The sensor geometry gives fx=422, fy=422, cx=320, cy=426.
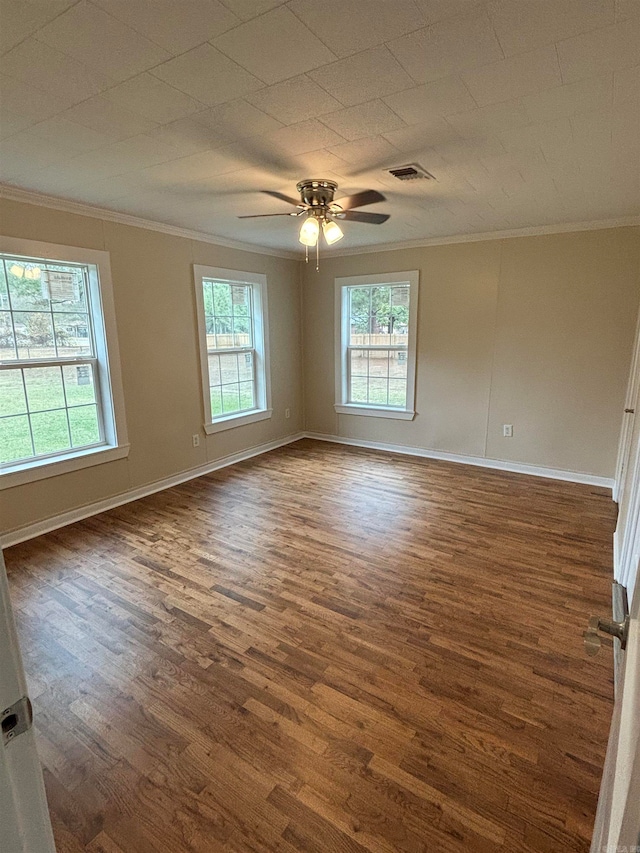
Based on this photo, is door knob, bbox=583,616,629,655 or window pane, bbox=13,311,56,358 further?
window pane, bbox=13,311,56,358

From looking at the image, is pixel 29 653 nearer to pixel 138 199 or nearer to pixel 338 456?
pixel 138 199

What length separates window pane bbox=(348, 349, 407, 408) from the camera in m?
5.12

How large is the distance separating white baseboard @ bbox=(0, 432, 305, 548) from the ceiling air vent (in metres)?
3.01

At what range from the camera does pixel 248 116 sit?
182 cm

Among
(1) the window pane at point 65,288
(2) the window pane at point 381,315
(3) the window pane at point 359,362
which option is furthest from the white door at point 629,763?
(3) the window pane at point 359,362

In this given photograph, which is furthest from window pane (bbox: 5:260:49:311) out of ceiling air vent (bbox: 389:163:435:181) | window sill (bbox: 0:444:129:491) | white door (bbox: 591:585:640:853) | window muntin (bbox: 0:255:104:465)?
white door (bbox: 591:585:640:853)

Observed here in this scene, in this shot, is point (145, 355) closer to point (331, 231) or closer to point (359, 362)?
point (331, 231)

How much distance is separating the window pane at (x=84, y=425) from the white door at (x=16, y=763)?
3233mm

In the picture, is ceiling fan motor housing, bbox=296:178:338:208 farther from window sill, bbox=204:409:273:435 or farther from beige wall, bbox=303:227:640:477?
window sill, bbox=204:409:273:435

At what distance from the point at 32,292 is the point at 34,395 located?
0.76m

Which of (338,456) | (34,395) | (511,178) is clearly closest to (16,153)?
(34,395)

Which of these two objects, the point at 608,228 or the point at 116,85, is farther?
the point at 608,228

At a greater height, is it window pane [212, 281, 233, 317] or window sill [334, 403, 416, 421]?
window pane [212, 281, 233, 317]

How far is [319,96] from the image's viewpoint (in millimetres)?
1657
